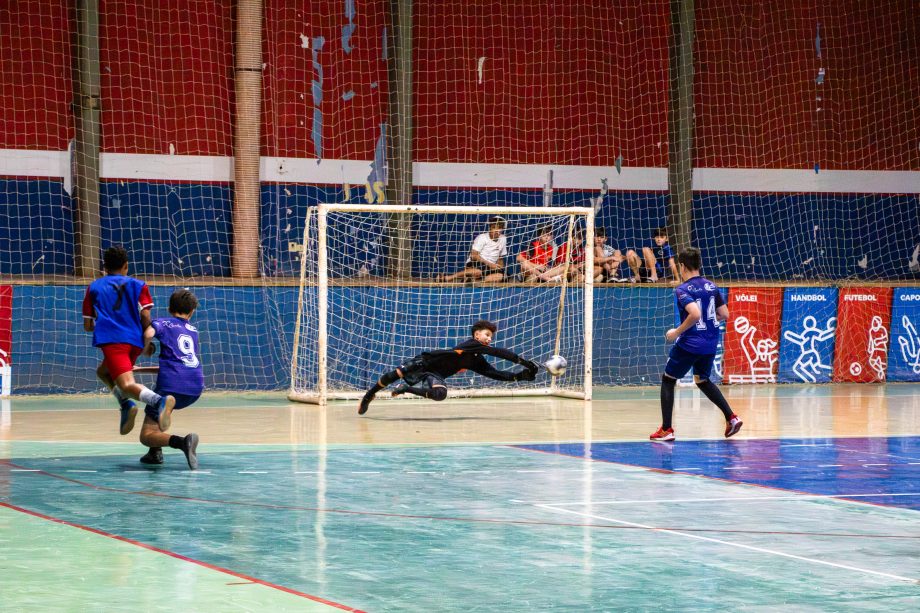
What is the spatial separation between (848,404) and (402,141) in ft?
28.6

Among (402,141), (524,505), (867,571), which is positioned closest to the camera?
(867,571)

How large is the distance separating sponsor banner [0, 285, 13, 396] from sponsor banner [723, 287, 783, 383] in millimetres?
11049

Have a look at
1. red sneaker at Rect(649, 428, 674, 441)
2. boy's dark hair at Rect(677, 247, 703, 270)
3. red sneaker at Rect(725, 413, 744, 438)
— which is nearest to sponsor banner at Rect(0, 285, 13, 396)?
red sneaker at Rect(649, 428, 674, 441)

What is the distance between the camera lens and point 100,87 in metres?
21.8

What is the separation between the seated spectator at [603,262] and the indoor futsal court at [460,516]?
5861 mm

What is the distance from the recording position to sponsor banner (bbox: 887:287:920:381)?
74.8 ft

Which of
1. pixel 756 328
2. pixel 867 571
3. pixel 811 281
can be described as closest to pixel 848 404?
pixel 756 328

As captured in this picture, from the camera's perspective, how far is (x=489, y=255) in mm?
21172

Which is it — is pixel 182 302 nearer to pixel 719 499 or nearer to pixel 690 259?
pixel 719 499

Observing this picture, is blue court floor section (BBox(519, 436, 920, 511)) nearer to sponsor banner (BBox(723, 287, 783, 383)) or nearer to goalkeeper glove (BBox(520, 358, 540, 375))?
goalkeeper glove (BBox(520, 358, 540, 375))

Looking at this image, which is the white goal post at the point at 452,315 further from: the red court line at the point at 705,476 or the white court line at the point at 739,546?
the white court line at the point at 739,546

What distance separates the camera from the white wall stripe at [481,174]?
22172 millimetres

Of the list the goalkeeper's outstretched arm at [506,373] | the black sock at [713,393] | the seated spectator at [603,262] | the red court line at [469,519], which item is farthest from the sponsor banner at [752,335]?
the red court line at [469,519]

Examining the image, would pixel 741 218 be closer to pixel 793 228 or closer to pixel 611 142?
pixel 793 228
